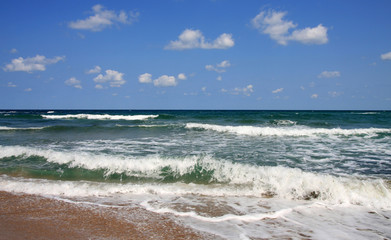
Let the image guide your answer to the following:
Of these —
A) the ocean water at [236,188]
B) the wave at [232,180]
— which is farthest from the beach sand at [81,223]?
the wave at [232,180]

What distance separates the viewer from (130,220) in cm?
384

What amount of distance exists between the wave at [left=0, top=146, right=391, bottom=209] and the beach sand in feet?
3.58

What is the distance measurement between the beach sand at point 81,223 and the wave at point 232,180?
1091 mm

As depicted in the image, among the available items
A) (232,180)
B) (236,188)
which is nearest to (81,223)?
(236,188)

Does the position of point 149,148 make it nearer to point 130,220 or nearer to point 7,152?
point 7,152

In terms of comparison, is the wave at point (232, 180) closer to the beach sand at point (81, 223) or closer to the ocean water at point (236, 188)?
the ocean water at point (236, 188)

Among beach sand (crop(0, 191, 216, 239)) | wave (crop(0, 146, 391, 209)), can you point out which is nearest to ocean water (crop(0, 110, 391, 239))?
wave (crop(0, 146, 391, 209))

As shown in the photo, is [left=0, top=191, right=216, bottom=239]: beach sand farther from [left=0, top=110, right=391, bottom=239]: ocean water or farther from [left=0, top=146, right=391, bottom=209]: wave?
[left=0, top=146, right=391, bottom=209]: wave

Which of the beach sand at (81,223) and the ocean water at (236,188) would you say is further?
the ocean water at (236,188)

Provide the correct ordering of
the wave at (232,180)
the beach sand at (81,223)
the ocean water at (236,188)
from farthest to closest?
the wave at (232,180) < the ocean water at (236,188) < the beach sand at (81,223)

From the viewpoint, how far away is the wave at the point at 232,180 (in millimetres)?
5129

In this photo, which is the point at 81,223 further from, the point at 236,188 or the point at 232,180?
the point at 232,180

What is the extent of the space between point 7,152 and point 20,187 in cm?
403

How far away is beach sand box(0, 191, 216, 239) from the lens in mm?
3355
